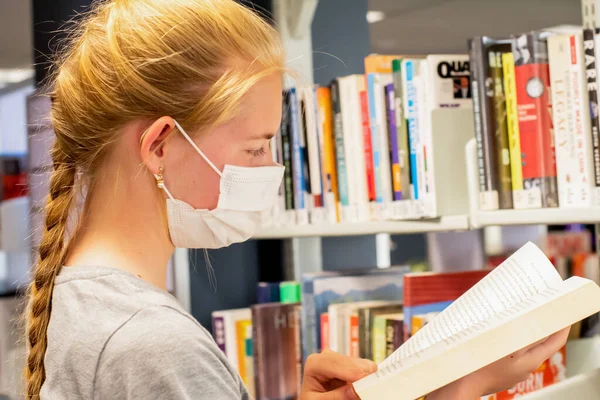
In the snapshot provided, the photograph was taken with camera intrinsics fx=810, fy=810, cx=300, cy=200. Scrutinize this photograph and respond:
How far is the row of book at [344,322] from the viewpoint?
5.26 ft

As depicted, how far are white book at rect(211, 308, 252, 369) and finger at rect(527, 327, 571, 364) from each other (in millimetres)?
1298

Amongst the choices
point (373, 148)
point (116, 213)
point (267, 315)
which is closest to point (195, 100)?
point (116, 213)

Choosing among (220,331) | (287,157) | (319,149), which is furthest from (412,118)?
(220,331)

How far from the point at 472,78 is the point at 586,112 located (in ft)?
0.72

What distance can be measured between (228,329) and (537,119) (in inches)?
43.4

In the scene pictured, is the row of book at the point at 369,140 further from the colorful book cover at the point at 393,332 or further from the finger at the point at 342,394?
the finger at the point at 342,394

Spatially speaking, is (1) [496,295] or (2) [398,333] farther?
(2) [398,333]

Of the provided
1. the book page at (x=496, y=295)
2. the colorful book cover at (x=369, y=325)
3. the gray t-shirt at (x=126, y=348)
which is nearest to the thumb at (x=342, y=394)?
the book page at (x=496, y=295)

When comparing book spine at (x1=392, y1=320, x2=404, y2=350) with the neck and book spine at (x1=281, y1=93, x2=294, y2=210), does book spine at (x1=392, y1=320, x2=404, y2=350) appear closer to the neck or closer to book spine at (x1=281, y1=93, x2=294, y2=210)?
book spine at (x1=281, y1=93, x2=294, y2=210)

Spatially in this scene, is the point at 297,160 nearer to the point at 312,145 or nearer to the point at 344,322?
the point at 312,145

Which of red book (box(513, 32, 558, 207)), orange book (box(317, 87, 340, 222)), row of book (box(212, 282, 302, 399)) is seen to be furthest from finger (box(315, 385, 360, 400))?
row of book (box(212, 282, 302, 399))

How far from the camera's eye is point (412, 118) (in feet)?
5.26

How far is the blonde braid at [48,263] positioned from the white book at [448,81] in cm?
73

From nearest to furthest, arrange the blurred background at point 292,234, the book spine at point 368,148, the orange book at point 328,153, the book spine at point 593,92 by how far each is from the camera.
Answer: the book spine at point 593,92 → the book spine at point 368,148 → the orange book at point 328,153 → the blurred background at point 292,234
